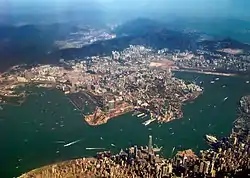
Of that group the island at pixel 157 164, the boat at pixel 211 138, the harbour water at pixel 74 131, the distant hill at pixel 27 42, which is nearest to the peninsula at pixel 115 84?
the harbour water at pixel 74 131

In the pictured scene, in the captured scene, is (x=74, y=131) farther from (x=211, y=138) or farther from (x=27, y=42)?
(x=27, y=42)

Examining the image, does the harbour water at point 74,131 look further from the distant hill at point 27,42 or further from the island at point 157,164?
the distant hill at point 27,42

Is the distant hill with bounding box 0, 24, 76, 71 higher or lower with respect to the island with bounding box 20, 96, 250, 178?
lower

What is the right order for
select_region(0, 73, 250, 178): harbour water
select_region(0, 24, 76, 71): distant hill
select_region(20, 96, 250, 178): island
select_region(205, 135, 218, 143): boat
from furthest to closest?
select_region(0, 24, 76, 71): distant hill, select_region(205, 135, 218, 143): boat, select_region(0, 73, 250, 178): harbour water, select_region(20, 96, 250, 178): island

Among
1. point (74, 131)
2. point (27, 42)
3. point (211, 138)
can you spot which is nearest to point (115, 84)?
point (74, 131)

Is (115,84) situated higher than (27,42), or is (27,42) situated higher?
(115,84)

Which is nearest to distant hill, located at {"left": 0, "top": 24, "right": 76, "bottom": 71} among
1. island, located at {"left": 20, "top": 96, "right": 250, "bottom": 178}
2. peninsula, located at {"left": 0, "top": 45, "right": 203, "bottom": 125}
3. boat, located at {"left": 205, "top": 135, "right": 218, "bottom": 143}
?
peninsula, located at {"left": 0, "top": 45, "right": 203, "bottom": 125}

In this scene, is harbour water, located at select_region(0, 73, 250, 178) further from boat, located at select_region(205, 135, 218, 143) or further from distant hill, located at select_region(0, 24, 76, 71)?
distant hill, located at select_region(0, 24, 76, 71)

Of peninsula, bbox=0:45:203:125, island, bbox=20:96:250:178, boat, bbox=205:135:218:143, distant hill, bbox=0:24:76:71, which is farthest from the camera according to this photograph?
distant hill, bbox=0:24:76:71

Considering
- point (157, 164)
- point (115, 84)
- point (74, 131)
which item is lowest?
point (74, 131)
